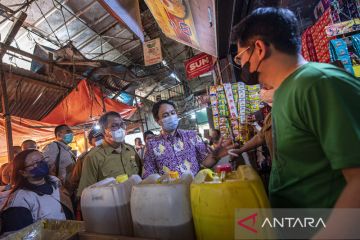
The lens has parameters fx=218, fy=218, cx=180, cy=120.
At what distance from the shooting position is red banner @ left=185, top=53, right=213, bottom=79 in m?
7.15

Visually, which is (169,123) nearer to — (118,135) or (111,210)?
(118,135)

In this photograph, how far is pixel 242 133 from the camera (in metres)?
4.62

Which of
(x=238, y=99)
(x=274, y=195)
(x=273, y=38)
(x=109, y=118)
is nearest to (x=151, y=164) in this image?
(x=109, y=118)

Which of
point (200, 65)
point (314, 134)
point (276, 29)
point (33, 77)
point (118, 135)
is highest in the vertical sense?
point (33, 77)

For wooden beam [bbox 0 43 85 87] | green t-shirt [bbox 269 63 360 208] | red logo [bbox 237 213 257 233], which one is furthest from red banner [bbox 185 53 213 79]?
red logo [bbox 237 213 257 233]

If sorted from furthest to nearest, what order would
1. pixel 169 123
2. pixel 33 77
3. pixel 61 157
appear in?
1. pixel 33 77
2. pixel 61 157
3. pixel 169 123

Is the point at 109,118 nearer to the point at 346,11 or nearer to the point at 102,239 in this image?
the point at 102,239

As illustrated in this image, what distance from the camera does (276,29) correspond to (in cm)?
119

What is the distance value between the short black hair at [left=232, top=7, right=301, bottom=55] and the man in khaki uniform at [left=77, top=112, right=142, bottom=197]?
2.41m

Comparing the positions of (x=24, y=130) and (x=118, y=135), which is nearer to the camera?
(x=118, y=135)

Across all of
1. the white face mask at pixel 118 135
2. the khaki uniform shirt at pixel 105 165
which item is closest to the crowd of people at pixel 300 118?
the khaki uniform shirt at pixel 105 165

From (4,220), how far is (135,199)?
186cm

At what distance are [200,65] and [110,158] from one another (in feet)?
17.0

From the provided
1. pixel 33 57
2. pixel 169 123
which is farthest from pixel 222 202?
pixel 33 57
